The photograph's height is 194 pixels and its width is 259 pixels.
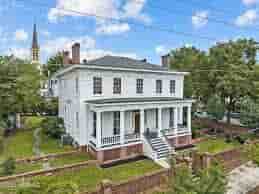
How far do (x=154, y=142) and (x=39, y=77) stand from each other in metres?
16.0

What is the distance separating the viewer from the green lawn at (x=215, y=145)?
16.8m

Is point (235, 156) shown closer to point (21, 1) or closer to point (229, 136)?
point (229, 136)

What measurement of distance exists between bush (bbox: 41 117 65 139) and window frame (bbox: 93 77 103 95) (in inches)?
261

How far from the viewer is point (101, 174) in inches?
452

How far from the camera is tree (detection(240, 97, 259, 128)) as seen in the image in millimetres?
19628

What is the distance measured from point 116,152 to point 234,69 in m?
15.2

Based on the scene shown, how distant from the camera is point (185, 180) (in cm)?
662

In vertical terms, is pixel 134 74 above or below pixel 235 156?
above

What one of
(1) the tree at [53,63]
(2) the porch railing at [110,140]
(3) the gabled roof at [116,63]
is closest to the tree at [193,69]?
(3) the gabled roof at [116,63]

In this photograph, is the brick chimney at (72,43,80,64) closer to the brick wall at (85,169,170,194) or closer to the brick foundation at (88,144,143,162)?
the brick foundation at (88,144,143,162)

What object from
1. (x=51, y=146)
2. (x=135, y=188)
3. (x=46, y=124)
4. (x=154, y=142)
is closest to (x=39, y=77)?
(x=46, y=124)

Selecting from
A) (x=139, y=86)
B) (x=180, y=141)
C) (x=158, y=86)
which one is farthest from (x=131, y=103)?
(x=180, y=141)

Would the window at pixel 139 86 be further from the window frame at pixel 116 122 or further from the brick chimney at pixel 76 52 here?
the brick chimney at pixel 76 52

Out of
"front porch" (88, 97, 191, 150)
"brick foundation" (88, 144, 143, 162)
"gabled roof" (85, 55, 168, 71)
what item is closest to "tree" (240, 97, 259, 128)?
"front porch" (88, 97, 191, 150)
